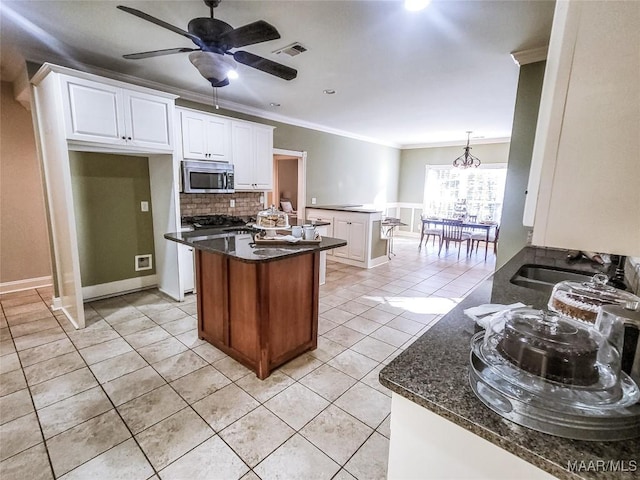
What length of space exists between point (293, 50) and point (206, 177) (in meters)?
1.90

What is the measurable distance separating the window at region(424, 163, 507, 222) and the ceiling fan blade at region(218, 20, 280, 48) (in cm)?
642

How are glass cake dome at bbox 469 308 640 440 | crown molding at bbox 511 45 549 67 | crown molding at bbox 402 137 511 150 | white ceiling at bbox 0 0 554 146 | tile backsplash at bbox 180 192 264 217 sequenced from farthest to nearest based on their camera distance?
crown molding at bbox 402 137 511 150 → tile backsplash at bbox 180 192 264 217 → crown molding at bbox 511 45 549 67 → white ceiling at bbox 0 0 554 146 → glass cake dome at bbox 469 308 640 440

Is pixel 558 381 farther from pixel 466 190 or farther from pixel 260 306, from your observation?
pixel 466 190

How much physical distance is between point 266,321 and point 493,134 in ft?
22.1

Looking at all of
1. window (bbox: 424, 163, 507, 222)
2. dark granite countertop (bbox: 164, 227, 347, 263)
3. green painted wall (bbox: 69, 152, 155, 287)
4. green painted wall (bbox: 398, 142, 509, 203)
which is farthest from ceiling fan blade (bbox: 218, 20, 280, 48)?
green painted wall (bbox: 398, 142, 509, 203)

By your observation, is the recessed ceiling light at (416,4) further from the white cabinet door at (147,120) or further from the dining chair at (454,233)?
the dining chair at (454,233)

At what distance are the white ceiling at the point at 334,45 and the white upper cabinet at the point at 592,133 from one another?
1878 millimetres

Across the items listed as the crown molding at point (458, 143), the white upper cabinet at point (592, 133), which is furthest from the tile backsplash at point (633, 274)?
the crown molding at point (458, 143)

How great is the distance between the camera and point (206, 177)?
3.87 m

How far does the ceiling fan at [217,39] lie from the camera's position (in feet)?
5.71

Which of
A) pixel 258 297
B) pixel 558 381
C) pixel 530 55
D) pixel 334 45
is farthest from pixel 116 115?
pixel 530 55

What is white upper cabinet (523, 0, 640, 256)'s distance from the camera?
505mm

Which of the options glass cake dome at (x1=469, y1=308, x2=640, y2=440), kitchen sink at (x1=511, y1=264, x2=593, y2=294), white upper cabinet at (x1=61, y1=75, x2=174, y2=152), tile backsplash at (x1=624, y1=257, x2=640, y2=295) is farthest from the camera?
white upper cabinet at (x1=61, y1=75, x2=174, y2=152)

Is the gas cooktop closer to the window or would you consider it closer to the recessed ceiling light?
the recessed ceiling light
